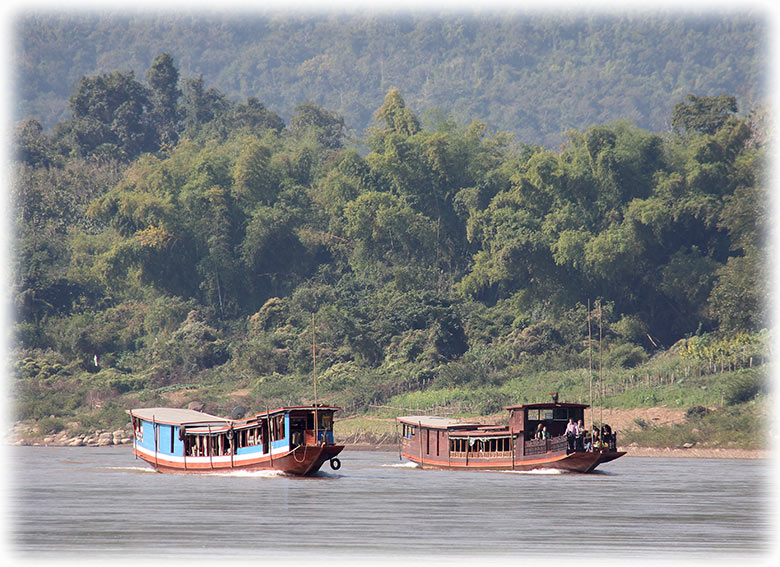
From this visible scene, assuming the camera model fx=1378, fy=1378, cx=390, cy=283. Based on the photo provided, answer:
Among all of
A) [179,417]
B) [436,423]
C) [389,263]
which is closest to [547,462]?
[436,423]

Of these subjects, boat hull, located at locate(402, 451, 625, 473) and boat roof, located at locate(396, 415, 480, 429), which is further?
boat roof, located at locate(396, 415, 480, 429)

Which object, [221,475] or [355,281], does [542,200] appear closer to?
[355,281]

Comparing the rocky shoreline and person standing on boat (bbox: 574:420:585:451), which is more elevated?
person standing on boat (bbox: 574:420:585:451)

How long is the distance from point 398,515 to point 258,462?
12.1m

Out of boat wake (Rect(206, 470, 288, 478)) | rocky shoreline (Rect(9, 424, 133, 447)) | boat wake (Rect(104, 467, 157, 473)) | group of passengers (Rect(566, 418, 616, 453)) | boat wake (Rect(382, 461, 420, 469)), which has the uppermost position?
group of passengers (Rect(566, 418, 616, 453))

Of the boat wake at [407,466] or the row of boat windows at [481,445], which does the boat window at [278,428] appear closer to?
the row of boat windows at [481,445]

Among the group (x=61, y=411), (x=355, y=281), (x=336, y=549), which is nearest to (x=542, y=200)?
(x=355, y=281)

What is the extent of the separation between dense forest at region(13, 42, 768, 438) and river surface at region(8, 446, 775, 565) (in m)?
24.9

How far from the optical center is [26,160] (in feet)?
359

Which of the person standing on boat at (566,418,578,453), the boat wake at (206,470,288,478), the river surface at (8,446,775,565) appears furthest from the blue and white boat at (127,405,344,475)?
the person standing on boat at (566,418,578,453)

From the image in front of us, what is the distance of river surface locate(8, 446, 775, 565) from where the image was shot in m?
27.3

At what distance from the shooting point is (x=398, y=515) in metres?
33.1

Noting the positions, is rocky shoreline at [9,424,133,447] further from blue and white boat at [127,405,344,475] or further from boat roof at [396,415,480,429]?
boat roof at [396,415,480,429]

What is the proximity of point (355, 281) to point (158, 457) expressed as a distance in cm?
4245
